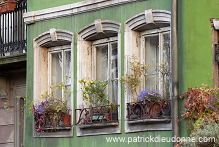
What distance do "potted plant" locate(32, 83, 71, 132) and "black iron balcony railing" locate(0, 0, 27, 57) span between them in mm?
1813

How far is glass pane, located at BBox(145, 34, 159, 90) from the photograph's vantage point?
725 inches

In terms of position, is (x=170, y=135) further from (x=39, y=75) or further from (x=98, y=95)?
(x=39, y=75)

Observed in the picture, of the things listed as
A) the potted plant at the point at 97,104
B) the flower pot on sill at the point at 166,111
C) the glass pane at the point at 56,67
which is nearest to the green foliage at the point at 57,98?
the glass pane at the point at 56,67

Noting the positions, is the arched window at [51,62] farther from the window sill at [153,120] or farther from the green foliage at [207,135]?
the green foliage at [207,135]

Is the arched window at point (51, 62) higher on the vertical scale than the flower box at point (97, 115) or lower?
higher

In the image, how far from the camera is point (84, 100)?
64.0 ft

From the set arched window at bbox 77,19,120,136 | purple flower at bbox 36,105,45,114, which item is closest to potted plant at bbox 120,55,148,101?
arched window at bbox 77,19,120,136

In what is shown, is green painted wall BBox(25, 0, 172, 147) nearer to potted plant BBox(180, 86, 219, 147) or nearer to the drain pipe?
the drain pipe

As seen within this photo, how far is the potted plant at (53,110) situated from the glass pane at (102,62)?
81 cm

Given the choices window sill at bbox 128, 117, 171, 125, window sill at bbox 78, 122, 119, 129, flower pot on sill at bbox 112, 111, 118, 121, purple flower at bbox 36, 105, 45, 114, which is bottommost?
window sill at bbox 78, 122, 119, 129

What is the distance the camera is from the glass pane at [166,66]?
17984mm

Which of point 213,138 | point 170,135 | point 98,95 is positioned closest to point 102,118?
point 98,95

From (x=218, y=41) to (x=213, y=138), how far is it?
2.39 metres

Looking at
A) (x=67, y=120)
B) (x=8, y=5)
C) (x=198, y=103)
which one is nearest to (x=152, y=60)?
(x=198, y=103)
